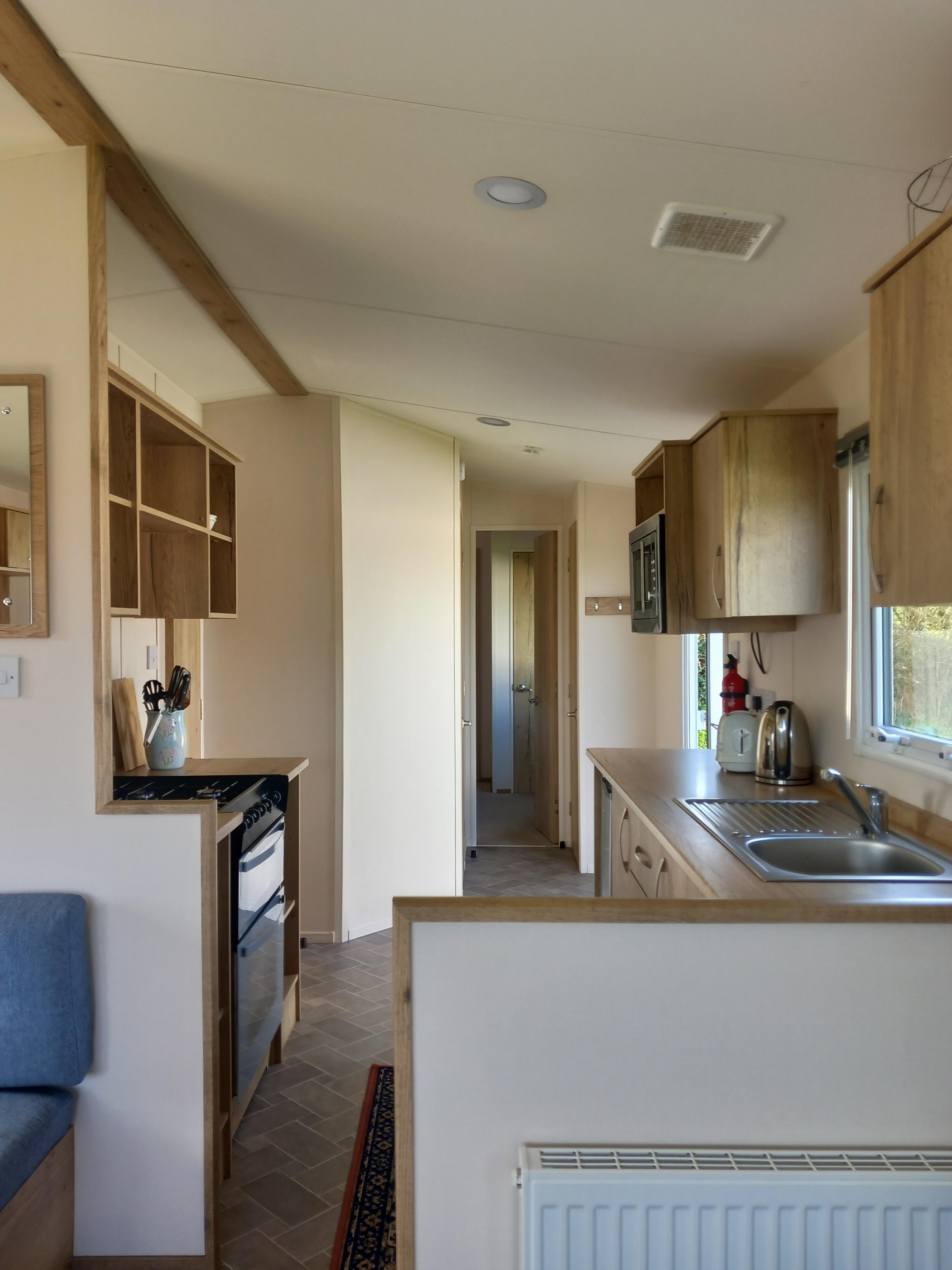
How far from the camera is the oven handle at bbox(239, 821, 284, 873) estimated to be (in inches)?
104

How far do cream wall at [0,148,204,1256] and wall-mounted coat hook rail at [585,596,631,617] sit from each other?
3.90 m

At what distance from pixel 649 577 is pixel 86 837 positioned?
238 cm

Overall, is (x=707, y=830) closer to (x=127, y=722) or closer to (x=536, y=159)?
(x=536, y=159)

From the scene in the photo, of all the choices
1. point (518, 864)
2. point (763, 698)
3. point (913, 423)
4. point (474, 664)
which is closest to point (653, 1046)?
point (913, 423)

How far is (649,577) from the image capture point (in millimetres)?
3760

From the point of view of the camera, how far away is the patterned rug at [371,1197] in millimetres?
2248

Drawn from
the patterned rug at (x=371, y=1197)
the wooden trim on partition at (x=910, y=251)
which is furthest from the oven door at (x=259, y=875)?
the wooden trim on partition at (x=910, y=251)

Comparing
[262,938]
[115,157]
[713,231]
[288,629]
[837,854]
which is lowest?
[262,938]

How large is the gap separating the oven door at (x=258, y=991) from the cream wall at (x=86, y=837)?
0.44 m

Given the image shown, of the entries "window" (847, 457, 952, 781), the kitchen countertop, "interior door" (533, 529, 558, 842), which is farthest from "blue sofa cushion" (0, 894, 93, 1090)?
"interior door" (533, 529, 558, 842)

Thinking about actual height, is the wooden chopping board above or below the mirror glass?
below

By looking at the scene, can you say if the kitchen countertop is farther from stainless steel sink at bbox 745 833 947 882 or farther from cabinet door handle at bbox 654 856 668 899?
stainless steel sink at bbox 745 833 947 882

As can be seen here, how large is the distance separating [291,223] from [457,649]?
10.1ft

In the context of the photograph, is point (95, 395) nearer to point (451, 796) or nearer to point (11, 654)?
point (11, 654)
